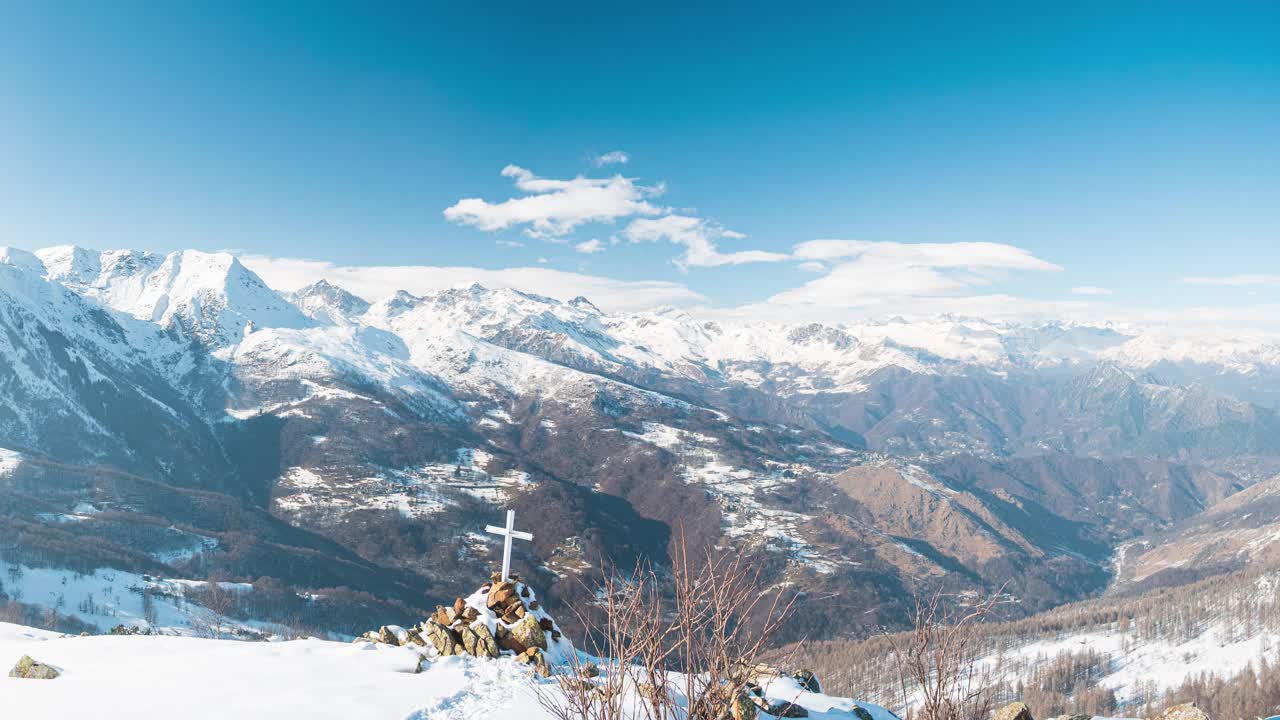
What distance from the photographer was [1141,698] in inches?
5787

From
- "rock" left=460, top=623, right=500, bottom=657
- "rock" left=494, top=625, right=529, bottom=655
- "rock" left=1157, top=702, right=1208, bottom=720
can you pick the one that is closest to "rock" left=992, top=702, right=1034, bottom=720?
"rock" left=1157, top=702, right=1208, bottom=720

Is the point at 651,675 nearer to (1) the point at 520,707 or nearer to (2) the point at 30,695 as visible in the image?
(1) the point at 520,707

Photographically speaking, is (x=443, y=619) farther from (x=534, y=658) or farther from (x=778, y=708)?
(x=778, y=708)

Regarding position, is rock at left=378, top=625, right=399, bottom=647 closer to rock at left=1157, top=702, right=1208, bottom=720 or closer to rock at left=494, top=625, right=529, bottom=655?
rock at left=494, top=625, right=529, bottom=655

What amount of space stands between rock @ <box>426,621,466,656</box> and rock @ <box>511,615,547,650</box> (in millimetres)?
1733

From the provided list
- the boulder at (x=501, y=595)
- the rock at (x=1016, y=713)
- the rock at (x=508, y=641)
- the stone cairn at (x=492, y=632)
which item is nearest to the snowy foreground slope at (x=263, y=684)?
the stone cairn at (x=492, y=632)

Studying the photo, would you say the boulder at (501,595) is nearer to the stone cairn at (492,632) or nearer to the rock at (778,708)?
the stone cairn at (492,632)

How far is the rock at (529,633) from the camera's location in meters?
19.1

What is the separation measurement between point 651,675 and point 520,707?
8287 mm

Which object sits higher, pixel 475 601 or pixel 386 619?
pixel 475 601

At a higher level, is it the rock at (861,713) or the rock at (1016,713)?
the rock at (1016,713)

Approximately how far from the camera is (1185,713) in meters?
14.8

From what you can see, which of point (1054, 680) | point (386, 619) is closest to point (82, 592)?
point (386, 619)

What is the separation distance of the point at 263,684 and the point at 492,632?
631 centimetres
